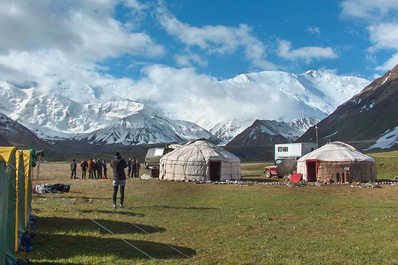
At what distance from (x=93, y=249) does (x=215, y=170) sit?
23795 millimetres

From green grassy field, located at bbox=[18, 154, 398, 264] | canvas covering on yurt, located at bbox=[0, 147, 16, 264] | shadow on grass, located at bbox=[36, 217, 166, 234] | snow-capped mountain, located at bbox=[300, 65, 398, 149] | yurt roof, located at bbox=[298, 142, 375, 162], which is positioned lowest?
green grassy field, located at bbox=[18, 154, 398, 264]

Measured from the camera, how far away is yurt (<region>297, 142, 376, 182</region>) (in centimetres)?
2885

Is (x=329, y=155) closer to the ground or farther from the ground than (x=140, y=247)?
farther from the ground

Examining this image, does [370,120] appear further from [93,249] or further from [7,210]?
[7,210]

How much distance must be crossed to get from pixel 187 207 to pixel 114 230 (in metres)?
5.34

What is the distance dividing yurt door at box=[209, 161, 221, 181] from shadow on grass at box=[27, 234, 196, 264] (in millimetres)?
22242

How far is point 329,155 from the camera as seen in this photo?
1186 inches

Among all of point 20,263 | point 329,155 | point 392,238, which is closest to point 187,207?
point 392,238

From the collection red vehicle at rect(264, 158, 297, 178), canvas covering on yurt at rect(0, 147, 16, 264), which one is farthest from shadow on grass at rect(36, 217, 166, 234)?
red vehicle at rect(264, 158, 297, 178)

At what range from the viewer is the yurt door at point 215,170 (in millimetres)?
30719

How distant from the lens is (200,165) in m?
29.8

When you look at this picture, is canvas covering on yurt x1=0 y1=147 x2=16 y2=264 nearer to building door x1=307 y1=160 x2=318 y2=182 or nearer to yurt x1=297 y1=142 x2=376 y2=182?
yurt x1=297 y1=142 x2=376 y2=182

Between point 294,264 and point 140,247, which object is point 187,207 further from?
point 294,264

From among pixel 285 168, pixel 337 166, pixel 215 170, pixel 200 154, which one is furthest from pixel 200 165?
pixel 337 166
